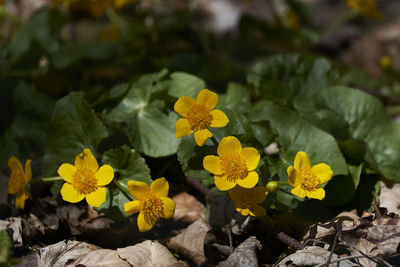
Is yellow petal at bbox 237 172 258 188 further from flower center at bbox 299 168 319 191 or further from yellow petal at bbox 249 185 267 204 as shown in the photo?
flower center at bbox 299 168 319 191

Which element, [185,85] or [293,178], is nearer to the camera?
[293,178]

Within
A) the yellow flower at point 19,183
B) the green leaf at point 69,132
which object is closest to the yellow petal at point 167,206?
the green leaf at point 69,132

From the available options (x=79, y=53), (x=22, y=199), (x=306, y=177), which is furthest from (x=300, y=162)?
(x=79, y=53)

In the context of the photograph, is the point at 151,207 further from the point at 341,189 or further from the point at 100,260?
the point at 341,189

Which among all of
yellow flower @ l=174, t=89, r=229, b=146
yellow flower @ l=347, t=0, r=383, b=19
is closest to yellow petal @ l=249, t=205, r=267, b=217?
yellow flower @ l=174, t=89, r=229, b=146

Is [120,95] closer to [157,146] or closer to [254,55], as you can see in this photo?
[157,146]

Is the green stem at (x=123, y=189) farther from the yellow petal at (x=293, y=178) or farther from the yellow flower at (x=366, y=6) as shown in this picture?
the yellow flower at (x=366, y=6)
